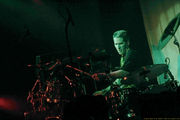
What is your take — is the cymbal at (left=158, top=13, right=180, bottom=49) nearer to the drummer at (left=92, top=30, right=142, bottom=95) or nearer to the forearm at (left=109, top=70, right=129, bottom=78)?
the drummer at (left=92, top=30, right=142, bottom=95)

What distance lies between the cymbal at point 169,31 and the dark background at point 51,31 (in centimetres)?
72

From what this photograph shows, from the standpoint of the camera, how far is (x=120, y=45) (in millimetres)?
6105

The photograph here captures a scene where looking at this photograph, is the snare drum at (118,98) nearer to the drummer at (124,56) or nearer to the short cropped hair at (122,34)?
the drummer at (124,56)

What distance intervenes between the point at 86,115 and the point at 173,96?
87 centimetres

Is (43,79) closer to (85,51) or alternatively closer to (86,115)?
(85,51)

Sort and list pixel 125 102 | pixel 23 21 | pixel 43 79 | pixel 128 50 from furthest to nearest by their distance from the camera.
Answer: pixel 23 21
pixel 128 50
pixel 43 79
pixel 125 102

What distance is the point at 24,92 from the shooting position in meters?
6.18

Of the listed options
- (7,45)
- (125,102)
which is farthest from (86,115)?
(7,45)

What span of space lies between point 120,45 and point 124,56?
0.40 metres

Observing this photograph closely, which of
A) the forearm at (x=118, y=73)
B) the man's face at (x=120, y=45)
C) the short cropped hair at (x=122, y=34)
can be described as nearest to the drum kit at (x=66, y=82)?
the forearm at (x=118, y=73)

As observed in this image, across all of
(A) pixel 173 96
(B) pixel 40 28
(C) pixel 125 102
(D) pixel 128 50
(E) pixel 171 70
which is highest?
(B) pixel 40 28

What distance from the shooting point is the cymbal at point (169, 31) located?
4668 mm

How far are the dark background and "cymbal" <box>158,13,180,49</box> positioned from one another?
0.72m

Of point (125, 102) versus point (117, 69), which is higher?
point (117, 69)
